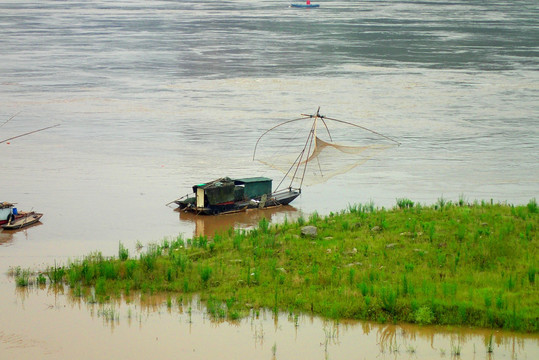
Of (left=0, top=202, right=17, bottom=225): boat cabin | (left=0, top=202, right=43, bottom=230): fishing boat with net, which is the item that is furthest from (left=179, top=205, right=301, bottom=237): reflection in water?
(left=0, top=202, right=17, bottom=225): boat cabin

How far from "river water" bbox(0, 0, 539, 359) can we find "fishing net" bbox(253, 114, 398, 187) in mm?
480

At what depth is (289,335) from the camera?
10.1 meters

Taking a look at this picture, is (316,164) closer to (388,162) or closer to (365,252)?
(388,162)

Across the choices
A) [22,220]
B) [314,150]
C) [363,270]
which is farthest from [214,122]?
[363,270]

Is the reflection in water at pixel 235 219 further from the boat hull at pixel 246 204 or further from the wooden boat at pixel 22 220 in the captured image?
the wooden boat at pixel 22 220

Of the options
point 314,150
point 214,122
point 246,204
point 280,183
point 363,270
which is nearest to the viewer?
point 363,270

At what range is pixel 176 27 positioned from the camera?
56969mm

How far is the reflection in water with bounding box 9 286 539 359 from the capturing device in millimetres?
9688

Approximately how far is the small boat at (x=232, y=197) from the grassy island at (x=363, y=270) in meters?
2.83

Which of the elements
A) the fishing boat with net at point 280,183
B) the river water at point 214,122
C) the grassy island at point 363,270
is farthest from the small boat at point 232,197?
the grassy island at point 363,270

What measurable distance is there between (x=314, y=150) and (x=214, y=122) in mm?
9452

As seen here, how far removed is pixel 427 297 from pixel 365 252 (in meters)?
1.58

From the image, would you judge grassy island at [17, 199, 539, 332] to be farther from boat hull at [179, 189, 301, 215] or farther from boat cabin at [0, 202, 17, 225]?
boat cabin at [0, 202, 17, 225]

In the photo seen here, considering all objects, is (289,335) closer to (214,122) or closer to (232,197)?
(232,197)
